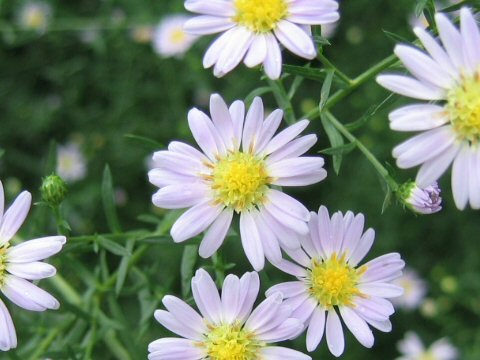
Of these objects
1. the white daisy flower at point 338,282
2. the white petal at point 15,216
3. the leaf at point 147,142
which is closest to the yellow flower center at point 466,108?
the white daisy flower at point 338,282

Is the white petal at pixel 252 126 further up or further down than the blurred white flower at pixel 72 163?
further down

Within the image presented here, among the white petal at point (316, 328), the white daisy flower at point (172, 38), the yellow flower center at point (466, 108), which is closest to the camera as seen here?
the yellow flower center at point (466, 108)

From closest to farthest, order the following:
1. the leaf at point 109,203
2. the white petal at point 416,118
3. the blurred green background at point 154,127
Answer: the white petal at point 416,118, the leaf at point 109,203, the blurred green background at point 154,127

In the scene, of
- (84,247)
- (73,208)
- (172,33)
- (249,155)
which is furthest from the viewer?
(172,33)

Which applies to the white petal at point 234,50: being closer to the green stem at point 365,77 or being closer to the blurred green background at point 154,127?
the green stem at point 365,77

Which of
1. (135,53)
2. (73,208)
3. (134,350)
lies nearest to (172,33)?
(135,53)

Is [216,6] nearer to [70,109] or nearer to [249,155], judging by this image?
[249,155]

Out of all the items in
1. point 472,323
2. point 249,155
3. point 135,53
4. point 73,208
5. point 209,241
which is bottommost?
point 209,241
